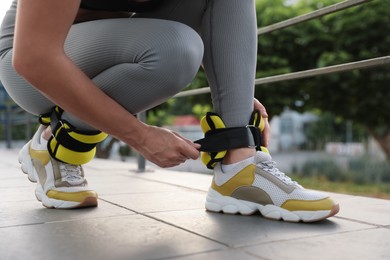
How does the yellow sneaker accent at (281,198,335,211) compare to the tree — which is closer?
the yellow sneaker accent at (281,198,335,211)

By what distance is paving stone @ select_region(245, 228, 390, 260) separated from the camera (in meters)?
0.63

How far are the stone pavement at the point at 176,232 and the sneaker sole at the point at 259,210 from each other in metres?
0.02

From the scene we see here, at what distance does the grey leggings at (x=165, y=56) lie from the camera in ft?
2.70

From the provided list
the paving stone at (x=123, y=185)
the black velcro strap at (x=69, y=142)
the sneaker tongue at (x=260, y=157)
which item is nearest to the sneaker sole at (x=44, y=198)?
the black velcro strap at (x=69, y=142)

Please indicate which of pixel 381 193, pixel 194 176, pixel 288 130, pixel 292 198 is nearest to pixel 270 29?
pixel 194 176

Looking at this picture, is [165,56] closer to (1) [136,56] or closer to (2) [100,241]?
(1) [136,56]

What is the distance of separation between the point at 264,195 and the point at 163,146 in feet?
0.85

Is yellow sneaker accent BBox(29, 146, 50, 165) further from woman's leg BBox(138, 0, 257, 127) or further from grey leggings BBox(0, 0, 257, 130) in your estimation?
woman's leg BBox(138, 0, 257, 127)

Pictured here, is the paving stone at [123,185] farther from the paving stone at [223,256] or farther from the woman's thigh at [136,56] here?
the paving stone at [223,256]

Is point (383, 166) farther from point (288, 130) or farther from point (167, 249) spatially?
point (288, 130)

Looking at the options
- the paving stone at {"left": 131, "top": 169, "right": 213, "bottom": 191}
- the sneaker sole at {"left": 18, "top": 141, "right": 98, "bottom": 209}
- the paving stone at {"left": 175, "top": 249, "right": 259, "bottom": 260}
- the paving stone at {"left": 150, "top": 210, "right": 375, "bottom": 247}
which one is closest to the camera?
the paving stone at {"left": 175, "top": 249, "right": 259, "bottom": 260}

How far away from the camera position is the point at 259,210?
91cm

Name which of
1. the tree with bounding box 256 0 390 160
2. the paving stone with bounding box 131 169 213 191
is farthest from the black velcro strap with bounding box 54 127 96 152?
the tree with bounding box 256 0 390 160

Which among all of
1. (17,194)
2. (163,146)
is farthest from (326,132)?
(163,146)
